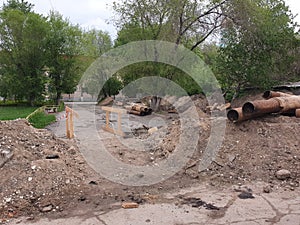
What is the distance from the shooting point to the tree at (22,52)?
28422 mm

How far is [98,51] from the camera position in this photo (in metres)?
38.1

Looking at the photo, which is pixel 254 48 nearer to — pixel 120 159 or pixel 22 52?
pixel 120 159

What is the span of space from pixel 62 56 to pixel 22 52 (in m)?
3.82

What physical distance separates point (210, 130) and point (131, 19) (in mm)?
14902

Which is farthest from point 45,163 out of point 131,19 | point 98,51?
point 98,51

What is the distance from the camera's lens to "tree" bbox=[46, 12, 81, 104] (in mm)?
29734

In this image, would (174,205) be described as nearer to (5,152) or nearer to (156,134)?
(5,152)

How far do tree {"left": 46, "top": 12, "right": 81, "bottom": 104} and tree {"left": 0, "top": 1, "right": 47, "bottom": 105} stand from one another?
993 millimetres

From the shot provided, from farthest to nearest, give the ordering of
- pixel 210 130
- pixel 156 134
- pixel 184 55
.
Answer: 1. pixel 184 55
2. pixel 156 134
3. pixel 210 130

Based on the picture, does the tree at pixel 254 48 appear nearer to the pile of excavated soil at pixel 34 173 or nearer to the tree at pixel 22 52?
the pile of excavated soil at pixel 34 173

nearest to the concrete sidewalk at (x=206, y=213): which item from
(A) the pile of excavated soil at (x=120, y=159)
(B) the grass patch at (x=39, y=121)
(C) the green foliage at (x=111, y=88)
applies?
(A) the pile of excavated soil at (x=120, y=159)

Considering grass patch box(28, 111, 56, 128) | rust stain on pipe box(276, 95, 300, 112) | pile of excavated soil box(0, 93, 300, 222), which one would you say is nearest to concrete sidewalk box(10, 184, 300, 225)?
pile of excavated soil box(0, 93, 300, 222)

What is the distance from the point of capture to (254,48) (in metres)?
15.9

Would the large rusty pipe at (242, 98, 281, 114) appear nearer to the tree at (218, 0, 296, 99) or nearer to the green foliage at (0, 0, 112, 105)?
the tree at (218, 0, 296, 99)
